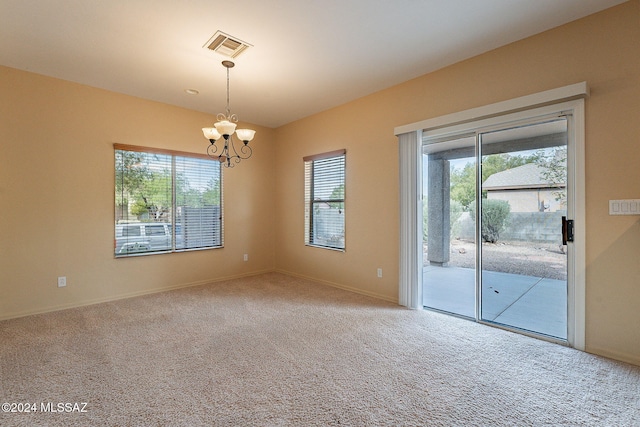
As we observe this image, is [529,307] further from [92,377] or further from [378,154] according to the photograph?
[92,377]

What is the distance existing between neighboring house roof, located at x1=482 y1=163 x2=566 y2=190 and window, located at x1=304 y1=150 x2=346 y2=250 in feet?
6.96

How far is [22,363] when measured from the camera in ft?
7.77

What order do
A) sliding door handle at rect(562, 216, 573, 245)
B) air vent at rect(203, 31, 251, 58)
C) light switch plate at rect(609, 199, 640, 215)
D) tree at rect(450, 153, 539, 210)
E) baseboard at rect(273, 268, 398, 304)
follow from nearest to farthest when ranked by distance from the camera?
1. light switch plate at rect(609, 199, 640, 215)
2. sliding door handle at rect(562, 216, 573, 245)
3. air vent at rect(203, 31, 251, 58)
4. tree at rect(450, 153, 539, 210)
5. baseboard at rect(273, 268, 398, 304)

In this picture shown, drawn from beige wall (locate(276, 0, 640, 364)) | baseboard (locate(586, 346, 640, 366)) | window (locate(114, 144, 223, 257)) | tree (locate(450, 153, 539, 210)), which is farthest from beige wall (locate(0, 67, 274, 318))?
baseboard (locate(586, 346, 640, 366))

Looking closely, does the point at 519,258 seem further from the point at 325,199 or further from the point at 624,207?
the point at 325,199

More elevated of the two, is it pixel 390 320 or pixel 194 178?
pixel 194 178

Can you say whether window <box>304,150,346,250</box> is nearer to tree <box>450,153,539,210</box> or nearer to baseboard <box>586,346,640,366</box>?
tree <box>450,153,539,210</box>

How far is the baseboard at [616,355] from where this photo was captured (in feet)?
7.69

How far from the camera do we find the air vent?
9.16 ft

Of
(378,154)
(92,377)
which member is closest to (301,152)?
(378,154)

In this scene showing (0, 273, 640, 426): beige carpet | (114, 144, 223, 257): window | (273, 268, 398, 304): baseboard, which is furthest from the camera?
(114, 144, 223, 257): window

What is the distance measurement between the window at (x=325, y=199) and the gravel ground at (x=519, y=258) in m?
1.89

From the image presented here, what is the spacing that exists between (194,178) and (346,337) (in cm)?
358

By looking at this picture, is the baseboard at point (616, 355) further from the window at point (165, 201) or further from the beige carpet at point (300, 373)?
the window at point (165, 201)
